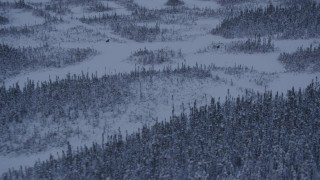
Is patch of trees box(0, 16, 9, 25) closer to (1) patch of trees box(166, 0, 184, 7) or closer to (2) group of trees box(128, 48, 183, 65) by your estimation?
(2) group of trees box(128, 48, 183, 65)

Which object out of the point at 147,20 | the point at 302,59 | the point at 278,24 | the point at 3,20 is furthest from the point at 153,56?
the point at 3,20

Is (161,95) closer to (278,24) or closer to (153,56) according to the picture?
(153,56)

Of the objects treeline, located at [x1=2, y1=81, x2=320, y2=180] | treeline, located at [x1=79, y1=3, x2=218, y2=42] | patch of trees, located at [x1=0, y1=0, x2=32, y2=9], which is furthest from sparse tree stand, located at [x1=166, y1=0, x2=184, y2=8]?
treeline, located at [x1=2, y1=81, x2=320, y2=180]

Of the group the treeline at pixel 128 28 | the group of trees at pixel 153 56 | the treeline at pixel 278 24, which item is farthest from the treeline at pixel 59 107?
the treeline at pixel 128 28

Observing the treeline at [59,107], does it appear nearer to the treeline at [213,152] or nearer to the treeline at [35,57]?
the treeline at [213,152]

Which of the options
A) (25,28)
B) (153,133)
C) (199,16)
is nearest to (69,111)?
(153,133)

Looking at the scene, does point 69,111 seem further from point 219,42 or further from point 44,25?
point 44,25
